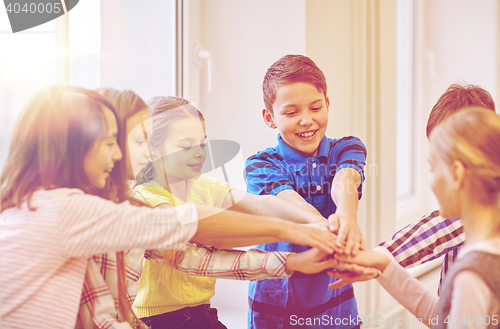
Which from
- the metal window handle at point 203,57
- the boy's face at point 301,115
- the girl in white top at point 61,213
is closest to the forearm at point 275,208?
the boy's face at point 301,115

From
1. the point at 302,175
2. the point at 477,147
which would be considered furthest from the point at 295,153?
the point at 477,147

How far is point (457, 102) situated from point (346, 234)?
32cm

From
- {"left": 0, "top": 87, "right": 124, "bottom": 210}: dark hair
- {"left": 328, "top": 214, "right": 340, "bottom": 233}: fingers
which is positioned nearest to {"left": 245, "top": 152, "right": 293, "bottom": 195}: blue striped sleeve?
{"left": 328, "top": 214, "right": 340, "bottom": 233}: fingers

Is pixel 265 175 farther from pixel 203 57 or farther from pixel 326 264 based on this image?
pixel 203 57

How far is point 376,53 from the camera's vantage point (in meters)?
1.01

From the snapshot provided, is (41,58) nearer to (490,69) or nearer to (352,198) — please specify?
(352,198)

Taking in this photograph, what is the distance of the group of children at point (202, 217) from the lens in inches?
18.0

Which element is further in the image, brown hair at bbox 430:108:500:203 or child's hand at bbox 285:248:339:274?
child's hand at bbox 285:248:339:274

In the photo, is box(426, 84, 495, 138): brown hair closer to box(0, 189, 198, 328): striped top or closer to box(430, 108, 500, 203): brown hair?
box(430, 108, 500, 203): brown hair

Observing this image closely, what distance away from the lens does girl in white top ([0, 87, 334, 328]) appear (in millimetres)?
442

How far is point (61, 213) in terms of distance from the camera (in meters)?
0.45

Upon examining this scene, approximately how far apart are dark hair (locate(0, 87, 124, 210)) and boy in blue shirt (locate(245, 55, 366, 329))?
358 millimetres

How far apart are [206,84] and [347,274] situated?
0.56 meters

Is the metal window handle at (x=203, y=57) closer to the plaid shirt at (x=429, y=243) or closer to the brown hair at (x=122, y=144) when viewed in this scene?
the brown hair at (x=122, y=144)
